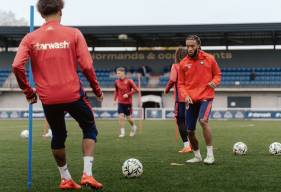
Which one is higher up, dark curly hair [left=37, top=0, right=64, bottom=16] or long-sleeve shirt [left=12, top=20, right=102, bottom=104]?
dark curly hair [left=37, top=0, right=64, bottom=16]

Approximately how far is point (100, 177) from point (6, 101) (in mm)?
42912

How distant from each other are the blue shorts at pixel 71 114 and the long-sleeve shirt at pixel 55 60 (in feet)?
0.36

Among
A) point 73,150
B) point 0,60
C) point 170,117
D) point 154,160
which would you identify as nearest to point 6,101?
point 0,60

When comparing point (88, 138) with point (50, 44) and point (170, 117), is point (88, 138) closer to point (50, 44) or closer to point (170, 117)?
point (50, 44)

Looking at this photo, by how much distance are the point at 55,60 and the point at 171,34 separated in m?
42.7

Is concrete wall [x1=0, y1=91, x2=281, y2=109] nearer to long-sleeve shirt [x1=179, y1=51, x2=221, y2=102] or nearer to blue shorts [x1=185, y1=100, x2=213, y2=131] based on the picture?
blue shorts [x1=185, y1=100, x2=213, y2=131]

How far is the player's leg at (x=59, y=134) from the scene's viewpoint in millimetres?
6464

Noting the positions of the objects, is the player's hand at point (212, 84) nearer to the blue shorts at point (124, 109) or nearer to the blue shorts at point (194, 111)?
the blue shorts at point (194, 111)

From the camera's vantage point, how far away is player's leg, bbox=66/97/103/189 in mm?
6426

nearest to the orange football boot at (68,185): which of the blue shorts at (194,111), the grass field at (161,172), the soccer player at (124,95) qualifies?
the grass field at (161,172)

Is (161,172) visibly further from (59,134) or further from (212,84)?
(59,134)

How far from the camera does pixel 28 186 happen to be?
6785 millimetres

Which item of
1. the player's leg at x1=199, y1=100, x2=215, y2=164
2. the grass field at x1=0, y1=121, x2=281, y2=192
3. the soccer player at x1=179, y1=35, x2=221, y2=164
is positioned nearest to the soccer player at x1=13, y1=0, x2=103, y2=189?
the grass field at x1=0, y1=121, x2=281, y2=192

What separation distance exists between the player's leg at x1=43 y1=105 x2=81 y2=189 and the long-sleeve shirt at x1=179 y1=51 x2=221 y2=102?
130 inches
